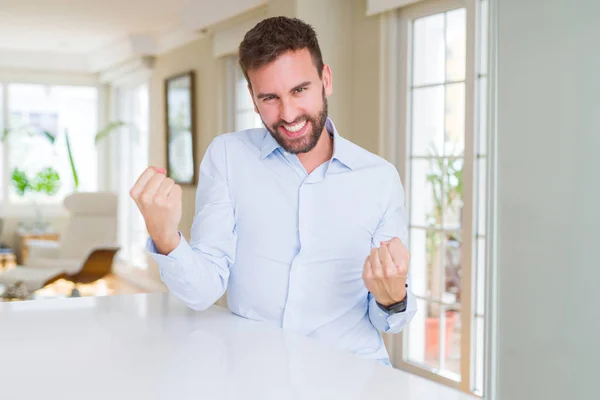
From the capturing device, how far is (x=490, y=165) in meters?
3.03

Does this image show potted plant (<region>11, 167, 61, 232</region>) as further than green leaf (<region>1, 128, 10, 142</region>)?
Yes

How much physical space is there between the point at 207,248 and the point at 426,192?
258cm

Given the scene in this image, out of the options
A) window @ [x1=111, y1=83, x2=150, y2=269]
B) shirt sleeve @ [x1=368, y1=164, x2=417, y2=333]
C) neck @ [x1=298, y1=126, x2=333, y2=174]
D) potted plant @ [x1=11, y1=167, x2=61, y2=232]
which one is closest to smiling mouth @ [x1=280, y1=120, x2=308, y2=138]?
neck @ [x1=298, y1=126, x2=333, y2=174]

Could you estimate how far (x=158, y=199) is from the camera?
127cm

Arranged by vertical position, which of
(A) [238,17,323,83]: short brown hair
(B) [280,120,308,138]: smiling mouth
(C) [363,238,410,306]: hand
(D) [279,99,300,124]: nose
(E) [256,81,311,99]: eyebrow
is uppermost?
(A) [238,17,323,83]: short brown hair

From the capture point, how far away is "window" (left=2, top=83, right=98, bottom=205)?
9.01 m

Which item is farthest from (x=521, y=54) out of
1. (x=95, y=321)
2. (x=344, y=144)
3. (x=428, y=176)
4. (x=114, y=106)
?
(x=114, y=106)

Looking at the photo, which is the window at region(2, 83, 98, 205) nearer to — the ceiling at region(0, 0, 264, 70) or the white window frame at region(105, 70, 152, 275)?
the white window frame at region(105, 70, 152, 275)

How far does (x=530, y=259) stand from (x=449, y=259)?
101 cm

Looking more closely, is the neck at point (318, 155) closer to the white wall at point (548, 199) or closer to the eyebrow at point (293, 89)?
the eyebrow at point (293, 89)

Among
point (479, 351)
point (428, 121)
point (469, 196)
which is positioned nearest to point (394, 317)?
point (469, 196)

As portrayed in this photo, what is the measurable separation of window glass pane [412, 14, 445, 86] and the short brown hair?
242 centimetres

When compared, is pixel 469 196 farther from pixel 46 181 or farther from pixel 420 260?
pixel 46 181

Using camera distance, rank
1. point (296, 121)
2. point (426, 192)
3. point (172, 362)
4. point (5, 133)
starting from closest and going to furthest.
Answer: point (172, 362)
point (296, 121)
point (426, 192)
point (5, 133)
